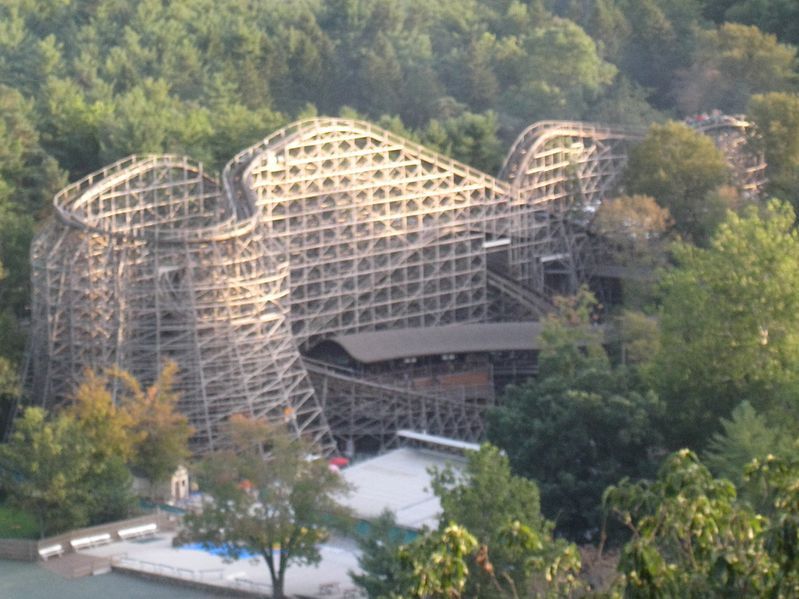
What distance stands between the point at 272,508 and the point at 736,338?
7.69 meters

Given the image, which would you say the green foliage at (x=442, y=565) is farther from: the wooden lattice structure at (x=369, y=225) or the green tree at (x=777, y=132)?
the green tree at (x=777, y=132)

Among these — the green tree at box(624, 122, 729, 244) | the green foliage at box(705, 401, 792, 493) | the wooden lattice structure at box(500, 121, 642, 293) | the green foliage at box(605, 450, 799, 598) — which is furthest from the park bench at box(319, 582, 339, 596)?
the green tree at box(624, 122, 729, 244)

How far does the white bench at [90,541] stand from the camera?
27.1 m

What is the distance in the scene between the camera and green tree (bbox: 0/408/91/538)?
2706 centimetres

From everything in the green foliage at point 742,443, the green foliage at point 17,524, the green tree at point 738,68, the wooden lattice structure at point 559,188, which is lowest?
the green foliage at point 17,524

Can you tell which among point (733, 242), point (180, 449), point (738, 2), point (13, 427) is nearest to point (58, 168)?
point (13, 427)

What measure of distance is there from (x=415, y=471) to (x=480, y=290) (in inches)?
308

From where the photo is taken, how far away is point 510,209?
3725 cm

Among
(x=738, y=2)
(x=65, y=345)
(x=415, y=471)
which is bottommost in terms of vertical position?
(x=415, y=471)

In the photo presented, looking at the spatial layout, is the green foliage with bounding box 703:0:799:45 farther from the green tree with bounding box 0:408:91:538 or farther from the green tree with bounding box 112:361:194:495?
the green tree with bounding box 0:408:91:538

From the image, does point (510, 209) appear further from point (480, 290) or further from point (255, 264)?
point (255, 264)

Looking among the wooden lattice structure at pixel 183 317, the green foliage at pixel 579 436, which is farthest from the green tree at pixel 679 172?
the green foliage at pixel 579 436

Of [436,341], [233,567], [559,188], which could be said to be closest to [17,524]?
[233,567]

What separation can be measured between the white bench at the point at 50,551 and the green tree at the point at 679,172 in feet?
55.1
